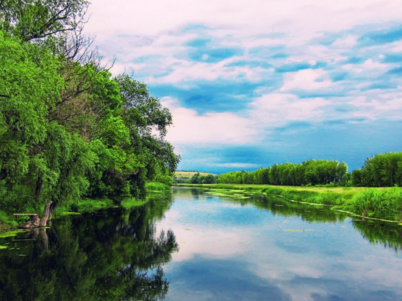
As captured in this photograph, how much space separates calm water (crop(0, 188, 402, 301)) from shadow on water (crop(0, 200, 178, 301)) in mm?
32

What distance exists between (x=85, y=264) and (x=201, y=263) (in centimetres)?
A: 508

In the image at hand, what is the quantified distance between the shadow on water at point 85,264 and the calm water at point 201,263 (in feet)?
0.11

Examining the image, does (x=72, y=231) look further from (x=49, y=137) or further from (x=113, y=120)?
(x=113, y=120)

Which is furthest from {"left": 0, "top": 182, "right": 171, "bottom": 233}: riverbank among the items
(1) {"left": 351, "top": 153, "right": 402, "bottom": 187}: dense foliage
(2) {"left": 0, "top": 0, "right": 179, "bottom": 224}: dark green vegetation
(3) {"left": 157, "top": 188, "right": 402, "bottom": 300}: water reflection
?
(1) {"left": 351, "top": 153, "right": 402, "bottom": 187}: dense foliage

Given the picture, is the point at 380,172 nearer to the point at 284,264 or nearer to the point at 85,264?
the point at 284,264

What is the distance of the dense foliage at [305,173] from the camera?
117250mm

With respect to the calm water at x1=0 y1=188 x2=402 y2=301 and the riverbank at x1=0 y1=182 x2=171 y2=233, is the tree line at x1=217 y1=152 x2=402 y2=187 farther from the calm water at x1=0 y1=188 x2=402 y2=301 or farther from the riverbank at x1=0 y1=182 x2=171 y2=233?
the calm water at x1=0 y1=188 x2=402 y2=301

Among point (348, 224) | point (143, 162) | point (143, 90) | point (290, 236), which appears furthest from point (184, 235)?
point (143, 90)

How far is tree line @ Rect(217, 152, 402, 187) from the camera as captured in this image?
85.3 metres

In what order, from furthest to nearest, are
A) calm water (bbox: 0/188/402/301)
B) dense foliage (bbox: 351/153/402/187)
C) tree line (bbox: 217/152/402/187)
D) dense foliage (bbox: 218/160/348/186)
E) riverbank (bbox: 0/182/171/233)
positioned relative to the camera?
dense foliage (bbox: 218/160/348/186)
tree line (bbox: 217/152/402/187)
dense foliage (bbox: 351/153/402/187)
riverbank (bbox: 0/182/171/233)
calm water (bbox: 0/188/402/301)

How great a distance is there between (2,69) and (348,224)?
83.7 ft

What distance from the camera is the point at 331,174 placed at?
117188mm

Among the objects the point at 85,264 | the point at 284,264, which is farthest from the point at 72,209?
the point at 284,264

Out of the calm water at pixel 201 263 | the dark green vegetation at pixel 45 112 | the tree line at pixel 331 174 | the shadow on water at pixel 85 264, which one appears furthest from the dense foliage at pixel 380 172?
the shadow on water at pixel 85 264
